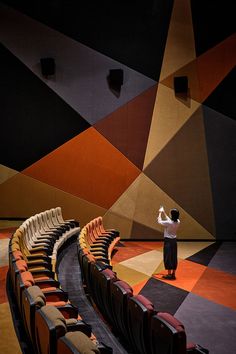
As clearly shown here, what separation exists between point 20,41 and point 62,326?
4616 mm

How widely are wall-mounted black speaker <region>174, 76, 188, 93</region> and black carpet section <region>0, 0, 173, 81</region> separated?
0.26m

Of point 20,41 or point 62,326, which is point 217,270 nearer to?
point 62,326

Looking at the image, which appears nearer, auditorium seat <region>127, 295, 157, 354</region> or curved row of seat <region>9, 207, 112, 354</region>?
curved row of seat <region>9, 207, 112, 354</region>

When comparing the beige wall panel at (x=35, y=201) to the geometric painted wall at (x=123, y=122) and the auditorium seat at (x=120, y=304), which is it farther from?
the auditorium seat at (x=120, y=304)

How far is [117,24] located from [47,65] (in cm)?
104

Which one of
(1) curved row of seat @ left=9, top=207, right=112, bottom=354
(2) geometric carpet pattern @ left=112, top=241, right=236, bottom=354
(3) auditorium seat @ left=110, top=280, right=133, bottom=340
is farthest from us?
Answer: (2) geometric carpet pattern @ left=112, top=241, right=236, bottom=354

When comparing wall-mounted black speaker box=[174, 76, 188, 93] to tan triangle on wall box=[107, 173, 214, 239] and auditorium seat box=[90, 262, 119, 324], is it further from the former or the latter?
auditorium seat box=[90, 262, 119, 324]

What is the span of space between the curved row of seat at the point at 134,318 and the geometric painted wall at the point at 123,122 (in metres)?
2.71

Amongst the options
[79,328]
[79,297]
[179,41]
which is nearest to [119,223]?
[179,41]

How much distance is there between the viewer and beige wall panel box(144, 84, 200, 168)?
5.18m

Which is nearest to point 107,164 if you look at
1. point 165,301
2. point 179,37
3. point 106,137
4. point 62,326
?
point 106,137

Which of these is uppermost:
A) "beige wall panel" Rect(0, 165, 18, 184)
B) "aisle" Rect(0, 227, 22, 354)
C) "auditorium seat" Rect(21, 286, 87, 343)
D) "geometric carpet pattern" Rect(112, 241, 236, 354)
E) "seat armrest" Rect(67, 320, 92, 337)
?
"beige wall panel" Rect(0, 165, 18, 184)

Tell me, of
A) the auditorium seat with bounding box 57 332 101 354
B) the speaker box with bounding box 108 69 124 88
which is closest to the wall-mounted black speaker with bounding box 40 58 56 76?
the speaker box with bounding box 108 69 124 88

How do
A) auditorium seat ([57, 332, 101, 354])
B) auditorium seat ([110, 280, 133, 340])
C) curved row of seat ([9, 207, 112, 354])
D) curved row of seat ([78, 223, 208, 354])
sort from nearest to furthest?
auditorium seat ([57, 332, 101, 354])
curved row of seat ([9, 207, 112, 354])
curved row of seat ([78, 223, 208, 354])
auditorium seat ([110, 280, 133, 340])
